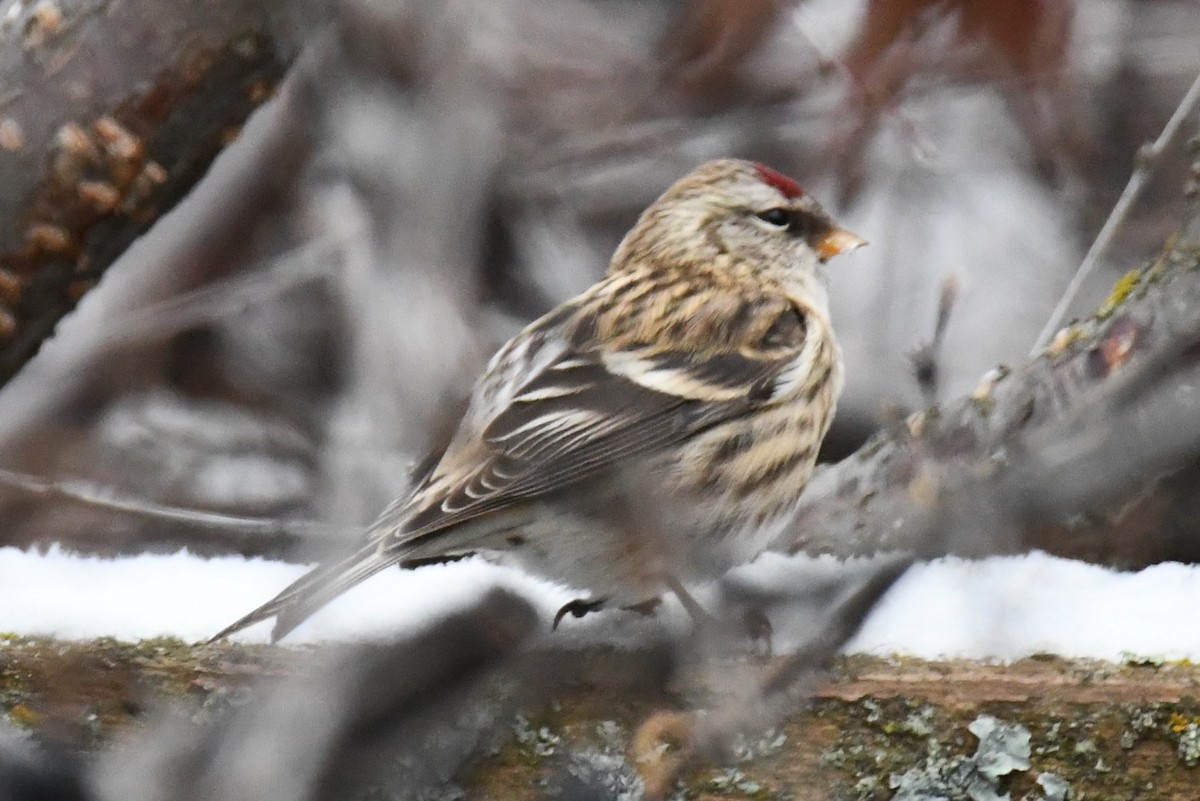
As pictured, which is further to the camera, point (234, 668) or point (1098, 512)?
point (1098, 512)

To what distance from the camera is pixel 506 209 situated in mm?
2385

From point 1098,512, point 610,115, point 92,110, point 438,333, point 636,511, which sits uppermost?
point 92,110

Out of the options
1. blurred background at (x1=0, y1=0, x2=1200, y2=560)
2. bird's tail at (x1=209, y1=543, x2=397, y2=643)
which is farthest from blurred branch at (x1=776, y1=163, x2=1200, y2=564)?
blurred background at (x1=0, y1=0, x2=1200, y2=560)

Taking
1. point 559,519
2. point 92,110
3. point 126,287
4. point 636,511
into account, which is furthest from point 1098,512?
point 126,287

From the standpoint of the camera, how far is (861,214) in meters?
2.64

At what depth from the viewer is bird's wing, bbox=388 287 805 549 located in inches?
50.7

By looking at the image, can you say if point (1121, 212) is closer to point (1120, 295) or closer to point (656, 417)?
point (1120, 295)

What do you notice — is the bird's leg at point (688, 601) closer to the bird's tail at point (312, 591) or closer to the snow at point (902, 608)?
the snow at point (902, 608)

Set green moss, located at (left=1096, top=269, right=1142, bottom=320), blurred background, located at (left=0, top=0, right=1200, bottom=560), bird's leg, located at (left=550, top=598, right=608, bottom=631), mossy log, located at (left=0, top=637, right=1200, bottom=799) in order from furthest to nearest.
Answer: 1. blurred background, located at (left=0, top=0, right=1200, bottom=560)
2. green moss, located at (left=1096, top=269, right=1142, bottom=320)
3. bird's leg, located at (left=550, top=598, right=608, bottom=631)
4. mossy log, located at (left=0, top=637, right=1200, bottom=799)

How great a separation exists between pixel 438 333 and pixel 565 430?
645mm

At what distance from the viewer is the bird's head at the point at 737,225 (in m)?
1.83

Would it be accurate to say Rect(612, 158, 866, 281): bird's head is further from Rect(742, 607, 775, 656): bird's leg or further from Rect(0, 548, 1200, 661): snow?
Rect(742, 607, 775, 656): bird's leg

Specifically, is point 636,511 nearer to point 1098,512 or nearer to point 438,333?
point 1098,512

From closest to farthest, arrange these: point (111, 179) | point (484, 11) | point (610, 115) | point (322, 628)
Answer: point (322, 628) → point (111, 179) → point (484, 11) → point (610, 115)
